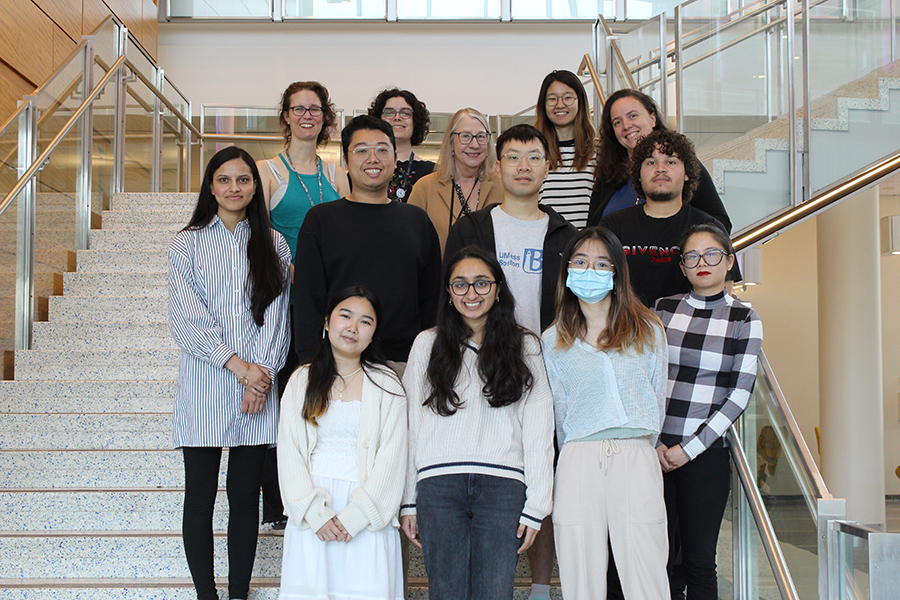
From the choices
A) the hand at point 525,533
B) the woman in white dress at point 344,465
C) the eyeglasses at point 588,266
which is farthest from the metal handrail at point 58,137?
the hand at point 525,533

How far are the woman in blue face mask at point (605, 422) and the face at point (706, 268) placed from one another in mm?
237

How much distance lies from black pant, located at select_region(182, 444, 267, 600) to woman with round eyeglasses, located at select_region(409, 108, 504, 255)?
1.14m

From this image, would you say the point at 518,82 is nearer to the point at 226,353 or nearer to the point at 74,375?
the point at 74,375

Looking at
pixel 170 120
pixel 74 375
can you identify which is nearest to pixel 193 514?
pixel 74 375

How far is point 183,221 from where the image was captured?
5.55m

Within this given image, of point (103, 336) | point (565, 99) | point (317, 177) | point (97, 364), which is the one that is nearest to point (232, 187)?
point (317, 177)

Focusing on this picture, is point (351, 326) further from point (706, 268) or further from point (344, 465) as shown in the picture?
point (706, 268)

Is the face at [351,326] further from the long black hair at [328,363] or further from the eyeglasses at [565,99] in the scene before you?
the eyeglasses at [565,99]

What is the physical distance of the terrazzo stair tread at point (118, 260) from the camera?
197 inches

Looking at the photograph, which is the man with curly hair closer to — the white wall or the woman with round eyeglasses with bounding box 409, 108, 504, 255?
the woman with round eyeglasses with bounding box 409, 108, 504, 255

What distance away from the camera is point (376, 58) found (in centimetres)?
1052

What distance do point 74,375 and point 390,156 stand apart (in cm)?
240

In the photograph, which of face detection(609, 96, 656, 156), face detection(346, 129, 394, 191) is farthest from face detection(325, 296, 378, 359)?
face detection(609, 96, 656, 156)

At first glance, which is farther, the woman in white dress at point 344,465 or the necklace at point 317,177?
the necklace at point 317,177
